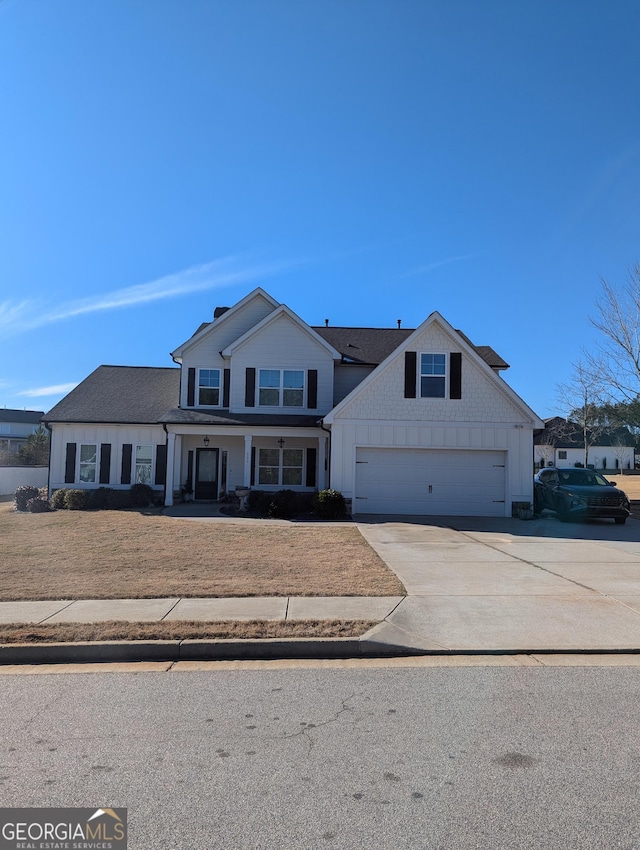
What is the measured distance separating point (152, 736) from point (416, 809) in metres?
1.98

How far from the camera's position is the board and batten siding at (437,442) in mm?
20031

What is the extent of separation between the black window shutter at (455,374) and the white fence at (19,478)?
23.6 m

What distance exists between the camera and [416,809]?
11.4 ft

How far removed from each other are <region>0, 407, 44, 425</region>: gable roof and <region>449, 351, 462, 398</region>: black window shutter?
198 ft

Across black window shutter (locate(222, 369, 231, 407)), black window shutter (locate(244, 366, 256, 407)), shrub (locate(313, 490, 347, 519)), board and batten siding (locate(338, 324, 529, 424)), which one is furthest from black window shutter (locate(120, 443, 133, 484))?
board and batten siding (locate(338, 324, 529, 424))

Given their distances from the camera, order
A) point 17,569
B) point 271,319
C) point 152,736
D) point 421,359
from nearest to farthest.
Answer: point 152,736 < point 17,569 < point 421,359 < point 271,319

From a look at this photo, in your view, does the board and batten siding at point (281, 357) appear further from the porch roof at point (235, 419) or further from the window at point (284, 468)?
the window at point (284, 468)

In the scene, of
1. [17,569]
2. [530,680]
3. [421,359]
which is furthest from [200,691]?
[421,359]

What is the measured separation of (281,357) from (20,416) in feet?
190

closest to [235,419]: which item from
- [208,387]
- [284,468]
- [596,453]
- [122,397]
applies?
[208,387]

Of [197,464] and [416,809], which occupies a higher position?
[197,464]

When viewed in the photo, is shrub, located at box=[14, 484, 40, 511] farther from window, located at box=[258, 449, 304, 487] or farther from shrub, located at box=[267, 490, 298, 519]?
shrub, located at box=[267, 490, 298, 519]

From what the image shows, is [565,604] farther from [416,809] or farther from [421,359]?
[421,359]

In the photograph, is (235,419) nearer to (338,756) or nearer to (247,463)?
(247,463)
